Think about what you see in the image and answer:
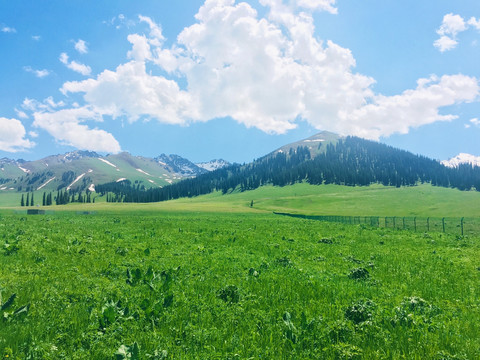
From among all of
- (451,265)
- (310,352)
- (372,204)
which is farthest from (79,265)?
(372,204)

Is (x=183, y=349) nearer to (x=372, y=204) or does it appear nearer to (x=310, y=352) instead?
(x=310, y=352)

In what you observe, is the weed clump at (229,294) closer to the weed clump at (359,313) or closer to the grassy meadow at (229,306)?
the grassy meadow at (229,306)

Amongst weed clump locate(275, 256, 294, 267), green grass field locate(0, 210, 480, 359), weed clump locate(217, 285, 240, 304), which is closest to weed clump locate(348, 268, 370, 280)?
green grass field locate(0, 210, 480, 359)

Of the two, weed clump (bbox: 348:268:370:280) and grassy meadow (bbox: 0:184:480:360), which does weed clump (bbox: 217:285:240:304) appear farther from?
weed clump (bbox: 348:268:370:280)

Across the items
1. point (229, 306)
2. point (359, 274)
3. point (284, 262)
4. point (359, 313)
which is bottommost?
point (284, 262)

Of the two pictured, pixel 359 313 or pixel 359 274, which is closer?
pixel 359 313

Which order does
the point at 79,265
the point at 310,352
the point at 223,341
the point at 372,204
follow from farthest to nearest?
the point at 372,204 < the point at 79,265 < the point at 223,341 < the point at 310,352

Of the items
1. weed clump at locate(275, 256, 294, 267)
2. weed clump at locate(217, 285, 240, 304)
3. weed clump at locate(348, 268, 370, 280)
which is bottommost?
weed clump at locate(275, 256, 294, 267)

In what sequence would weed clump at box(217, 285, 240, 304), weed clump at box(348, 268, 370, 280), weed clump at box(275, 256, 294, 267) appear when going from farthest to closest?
weed clump at box(275, 256, 294, 267) < weed clump at box(348, 268, 370, 280) < weed clump at box(217, 285, 240, 304)

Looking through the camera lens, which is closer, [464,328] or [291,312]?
[464,328]

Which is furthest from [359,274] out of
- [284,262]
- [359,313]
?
[359,313]

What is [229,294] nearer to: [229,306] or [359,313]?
[229,306]

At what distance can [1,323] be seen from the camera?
23.4 feet

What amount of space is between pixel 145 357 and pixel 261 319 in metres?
3.52
